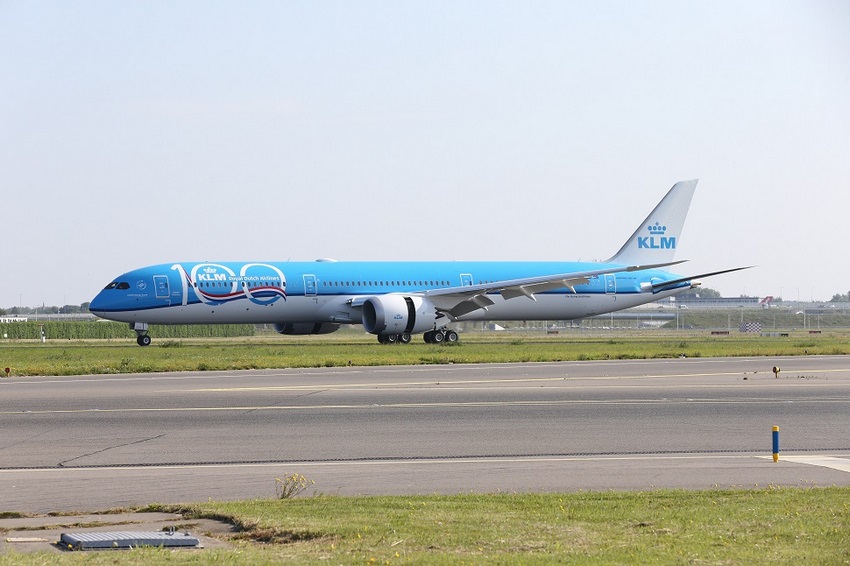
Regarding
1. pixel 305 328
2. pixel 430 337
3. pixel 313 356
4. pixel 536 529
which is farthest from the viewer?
pixel 305 328

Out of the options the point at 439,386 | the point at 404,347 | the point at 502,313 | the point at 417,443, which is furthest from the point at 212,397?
the point at 502,313

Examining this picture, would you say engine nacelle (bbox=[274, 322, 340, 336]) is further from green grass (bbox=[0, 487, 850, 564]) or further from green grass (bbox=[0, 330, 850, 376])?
green grass (bbox=[0, 487, 850, 564])

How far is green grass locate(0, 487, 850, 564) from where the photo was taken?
28.3 ft

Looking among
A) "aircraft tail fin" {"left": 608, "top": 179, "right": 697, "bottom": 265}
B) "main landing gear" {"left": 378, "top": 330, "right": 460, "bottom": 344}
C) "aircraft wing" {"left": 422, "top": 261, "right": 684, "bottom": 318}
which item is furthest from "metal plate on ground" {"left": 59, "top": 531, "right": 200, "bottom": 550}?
"aircraft tail fin" {"left": 608, "top": 179, "right": 697, "bottom": 265}

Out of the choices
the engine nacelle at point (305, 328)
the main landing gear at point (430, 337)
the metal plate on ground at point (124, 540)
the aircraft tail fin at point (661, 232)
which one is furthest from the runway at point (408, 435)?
the aircraft tail fin at point (661, 232)

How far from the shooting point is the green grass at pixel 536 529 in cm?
862

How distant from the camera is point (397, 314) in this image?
47250 millimetres

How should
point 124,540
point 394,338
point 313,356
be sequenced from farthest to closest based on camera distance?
point 394,338, point 313,356, point 124,540

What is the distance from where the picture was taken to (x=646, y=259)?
59312 mm

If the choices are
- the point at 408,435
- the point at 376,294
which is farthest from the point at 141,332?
the point at 408,435

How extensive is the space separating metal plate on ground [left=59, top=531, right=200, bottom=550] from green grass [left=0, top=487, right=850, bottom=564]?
1.09ft

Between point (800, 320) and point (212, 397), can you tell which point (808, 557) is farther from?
point (800, 320)

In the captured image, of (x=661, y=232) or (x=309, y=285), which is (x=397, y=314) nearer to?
(x=309, y=285)

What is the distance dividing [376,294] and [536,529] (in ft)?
135
